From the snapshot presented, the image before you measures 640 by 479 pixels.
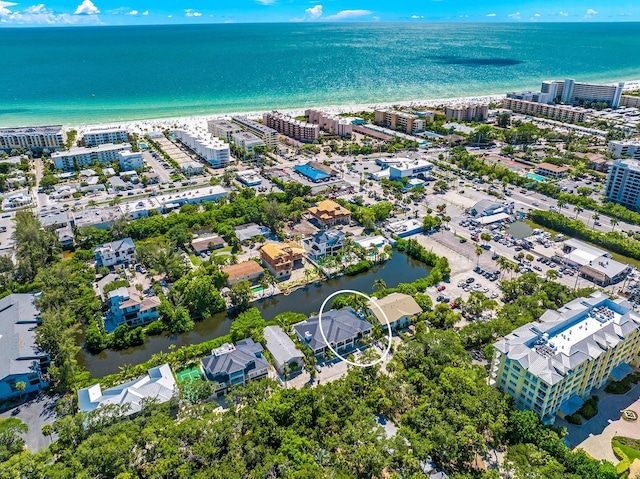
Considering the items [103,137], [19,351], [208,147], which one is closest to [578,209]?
[208,147]

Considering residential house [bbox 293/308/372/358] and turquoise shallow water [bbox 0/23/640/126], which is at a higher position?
turquoise shallow water [bbox 0/23/640/126]

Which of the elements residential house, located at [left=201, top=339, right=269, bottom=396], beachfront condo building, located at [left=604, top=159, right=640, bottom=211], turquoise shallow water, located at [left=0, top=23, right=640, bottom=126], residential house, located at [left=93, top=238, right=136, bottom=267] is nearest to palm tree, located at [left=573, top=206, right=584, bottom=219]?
beachfront condo building, located at [left=604, top=159, right=640, bottom=211]

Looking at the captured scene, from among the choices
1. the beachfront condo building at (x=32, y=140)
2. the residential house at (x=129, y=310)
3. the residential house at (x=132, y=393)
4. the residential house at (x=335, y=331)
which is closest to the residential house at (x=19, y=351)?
the residential house at (x=132, y=393)

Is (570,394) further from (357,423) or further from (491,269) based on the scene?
(491,269)

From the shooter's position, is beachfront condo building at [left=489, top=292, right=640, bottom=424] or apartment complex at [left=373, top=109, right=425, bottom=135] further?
apartment complex at [left=373, top=109, right=425, bottom=135]

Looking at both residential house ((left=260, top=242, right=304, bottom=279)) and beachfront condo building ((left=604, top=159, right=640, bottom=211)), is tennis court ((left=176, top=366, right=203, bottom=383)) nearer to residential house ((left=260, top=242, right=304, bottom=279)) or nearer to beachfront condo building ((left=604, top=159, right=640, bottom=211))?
residential house ((left=260, top=242, right=304, bottom=279))

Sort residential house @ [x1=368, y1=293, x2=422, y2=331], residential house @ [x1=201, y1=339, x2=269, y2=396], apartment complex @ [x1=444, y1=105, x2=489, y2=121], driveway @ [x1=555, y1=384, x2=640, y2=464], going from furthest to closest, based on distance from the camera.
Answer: apartment complex @ [x1=444, y1=105, x2=489, y2=121] < residential house @ [x1=368, y1=293, x2=422, y2=331] < residential house @ [x1=201, y1=339, x2=269, y2=396] < driveway @ [x1=555, y1=384, x2=640, y2=464]

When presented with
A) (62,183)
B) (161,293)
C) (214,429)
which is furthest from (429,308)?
(62,183)
